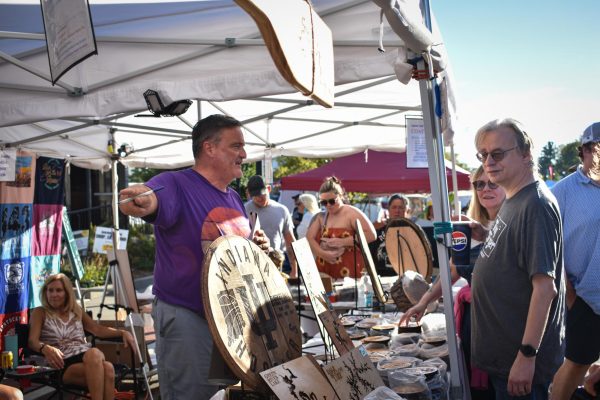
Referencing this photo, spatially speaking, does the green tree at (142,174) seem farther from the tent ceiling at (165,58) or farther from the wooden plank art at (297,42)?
the wooden plank art at (297,42)

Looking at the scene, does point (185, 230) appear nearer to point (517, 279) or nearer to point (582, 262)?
point (517, 279)

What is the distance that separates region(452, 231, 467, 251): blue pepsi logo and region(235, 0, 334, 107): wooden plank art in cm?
93

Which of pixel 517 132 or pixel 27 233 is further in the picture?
pixel 27 233

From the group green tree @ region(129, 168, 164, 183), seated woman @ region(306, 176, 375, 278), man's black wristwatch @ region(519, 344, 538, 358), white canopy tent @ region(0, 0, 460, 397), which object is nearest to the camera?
man's black wristwatch @ region(519, 344, 538, 358)

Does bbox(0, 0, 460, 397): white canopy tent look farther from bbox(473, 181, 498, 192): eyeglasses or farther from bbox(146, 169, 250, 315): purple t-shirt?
bbox(146, 169, 250, 315): purple t-shirt

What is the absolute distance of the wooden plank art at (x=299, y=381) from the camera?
1.91 metres

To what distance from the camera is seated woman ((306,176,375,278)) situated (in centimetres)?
586

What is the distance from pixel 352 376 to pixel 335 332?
0.38m

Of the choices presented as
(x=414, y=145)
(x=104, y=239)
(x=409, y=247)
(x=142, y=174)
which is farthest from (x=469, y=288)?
(x=142, y=174)

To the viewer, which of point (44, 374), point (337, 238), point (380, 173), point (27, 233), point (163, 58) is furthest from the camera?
point (380, 173)

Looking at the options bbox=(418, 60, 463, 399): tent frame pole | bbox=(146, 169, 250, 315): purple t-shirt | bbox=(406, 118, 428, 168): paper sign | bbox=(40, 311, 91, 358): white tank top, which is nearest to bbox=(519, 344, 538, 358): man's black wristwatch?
bbox=(418, 60, 463, 399): tent frame pole

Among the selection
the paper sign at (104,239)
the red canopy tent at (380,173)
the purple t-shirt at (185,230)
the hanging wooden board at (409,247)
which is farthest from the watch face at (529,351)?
the red canopy tent at (380,173)

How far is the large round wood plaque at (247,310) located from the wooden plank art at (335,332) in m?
0.17

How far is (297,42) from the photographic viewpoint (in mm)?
1710
